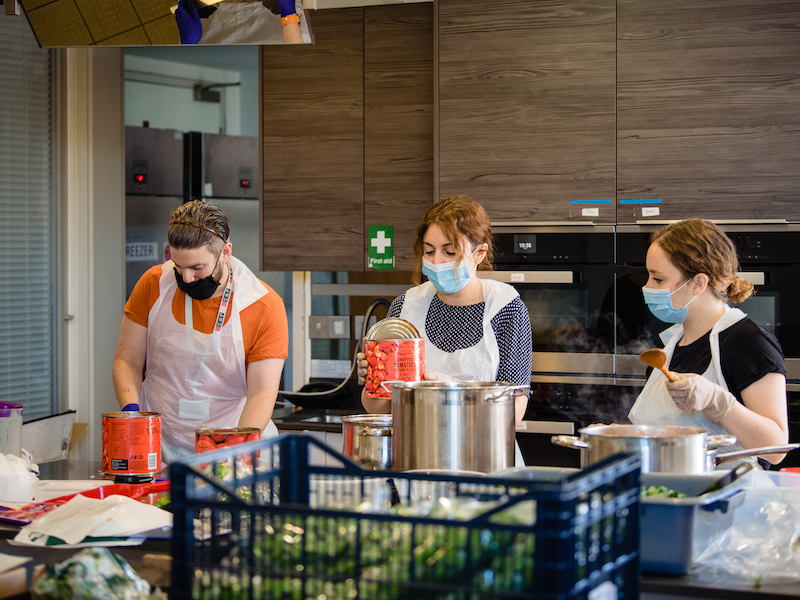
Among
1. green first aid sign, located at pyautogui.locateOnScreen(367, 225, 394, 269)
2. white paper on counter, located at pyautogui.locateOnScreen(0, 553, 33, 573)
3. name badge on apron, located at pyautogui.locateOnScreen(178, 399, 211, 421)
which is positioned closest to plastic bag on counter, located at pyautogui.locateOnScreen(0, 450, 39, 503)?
white paper on counter, located at pyautogui.locateOnScreen(0, 553, 33, 573)

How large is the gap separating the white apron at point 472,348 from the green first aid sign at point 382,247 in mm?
1089

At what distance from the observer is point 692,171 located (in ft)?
9.09

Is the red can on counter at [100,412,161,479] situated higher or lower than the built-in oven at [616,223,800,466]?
lower

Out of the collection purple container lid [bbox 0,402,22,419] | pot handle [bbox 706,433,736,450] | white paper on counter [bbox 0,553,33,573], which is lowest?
white paper on counter [bbox 0,553,33,573]

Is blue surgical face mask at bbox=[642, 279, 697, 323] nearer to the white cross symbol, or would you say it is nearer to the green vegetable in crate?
the green vegetable in crate

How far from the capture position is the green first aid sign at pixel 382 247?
3.22 metres

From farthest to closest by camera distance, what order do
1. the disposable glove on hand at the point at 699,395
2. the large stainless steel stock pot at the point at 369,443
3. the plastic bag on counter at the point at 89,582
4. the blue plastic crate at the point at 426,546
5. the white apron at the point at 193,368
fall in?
the white apron at the point at 193,368 → the disposable glove on hand at the point at 699,395 → the large stainless steel stock pot at the point at 369,443 → the plastic bag on counter at the point at 89,582 → the blue plastic crate at the point at 426,546

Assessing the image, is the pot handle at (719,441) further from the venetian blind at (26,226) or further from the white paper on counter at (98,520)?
the venetian blind at (26,226)

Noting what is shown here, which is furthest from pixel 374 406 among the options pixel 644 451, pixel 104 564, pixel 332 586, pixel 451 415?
pixel 332 586

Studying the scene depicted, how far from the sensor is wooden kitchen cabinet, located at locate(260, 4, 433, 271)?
3215 millimetres

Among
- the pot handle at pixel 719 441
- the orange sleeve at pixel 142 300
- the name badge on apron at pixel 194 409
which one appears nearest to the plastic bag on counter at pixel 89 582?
the pot handle at pixel 719 441

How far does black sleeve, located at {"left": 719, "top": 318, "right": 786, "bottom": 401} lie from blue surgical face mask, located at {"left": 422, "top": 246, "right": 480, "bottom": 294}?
2.03 feet

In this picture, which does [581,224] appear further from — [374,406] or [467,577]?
[467,577]

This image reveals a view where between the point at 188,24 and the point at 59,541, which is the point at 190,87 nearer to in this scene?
the point at 188,24
